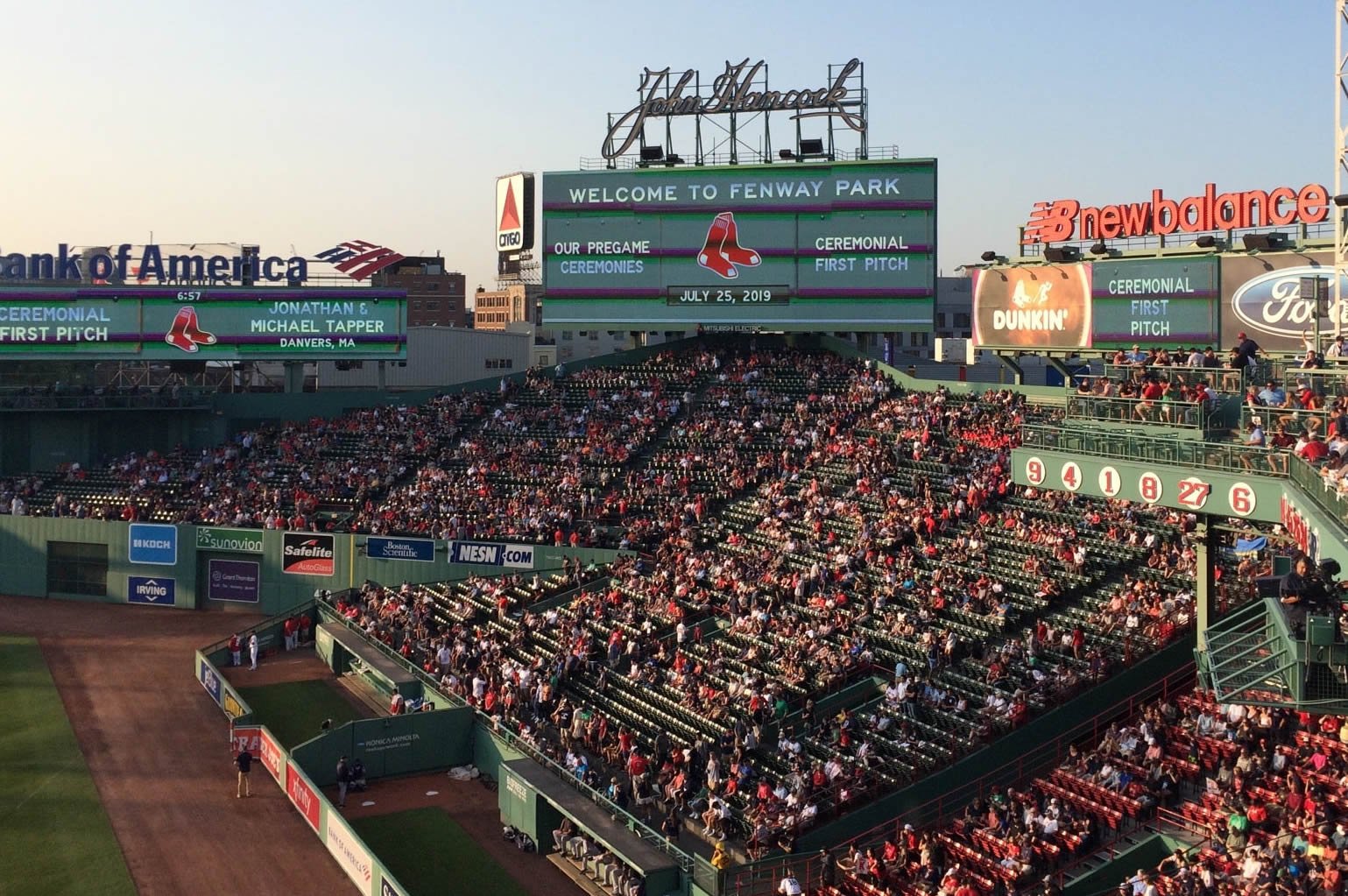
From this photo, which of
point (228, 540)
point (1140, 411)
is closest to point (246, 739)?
point (228, 540)

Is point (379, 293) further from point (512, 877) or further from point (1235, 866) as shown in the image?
point (1235, 866)

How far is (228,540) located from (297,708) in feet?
47.8

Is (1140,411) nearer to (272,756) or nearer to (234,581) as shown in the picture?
(272,756)

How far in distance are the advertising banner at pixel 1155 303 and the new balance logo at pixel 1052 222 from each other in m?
2.10

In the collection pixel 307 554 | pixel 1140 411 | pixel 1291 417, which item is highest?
pixel 1140 411

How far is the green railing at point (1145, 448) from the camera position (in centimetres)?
2256

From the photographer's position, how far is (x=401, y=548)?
46.3m

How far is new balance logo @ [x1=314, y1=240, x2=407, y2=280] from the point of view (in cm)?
5894

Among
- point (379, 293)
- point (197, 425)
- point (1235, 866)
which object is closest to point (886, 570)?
point (1235, 866)

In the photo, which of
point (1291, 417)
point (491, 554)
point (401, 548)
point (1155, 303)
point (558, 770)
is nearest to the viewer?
point (1291, 417)

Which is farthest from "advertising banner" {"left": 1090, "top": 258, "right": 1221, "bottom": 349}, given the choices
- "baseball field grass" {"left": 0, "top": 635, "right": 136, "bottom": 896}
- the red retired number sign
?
"baseball field grass" {"left": 0, "top": 635, "right": 136, "bottom": 896}

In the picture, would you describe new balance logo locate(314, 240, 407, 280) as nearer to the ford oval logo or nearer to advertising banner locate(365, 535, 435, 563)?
advertising banner locate(365, 535, 435, 563)

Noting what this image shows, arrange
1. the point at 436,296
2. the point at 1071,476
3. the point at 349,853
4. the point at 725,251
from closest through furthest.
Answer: the point at 349,853, the point at 1071,476, the point at 725,251, the point at 436,296

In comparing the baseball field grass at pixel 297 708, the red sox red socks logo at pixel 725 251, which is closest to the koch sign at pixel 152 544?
the baseball field grass at pixel 297 708
